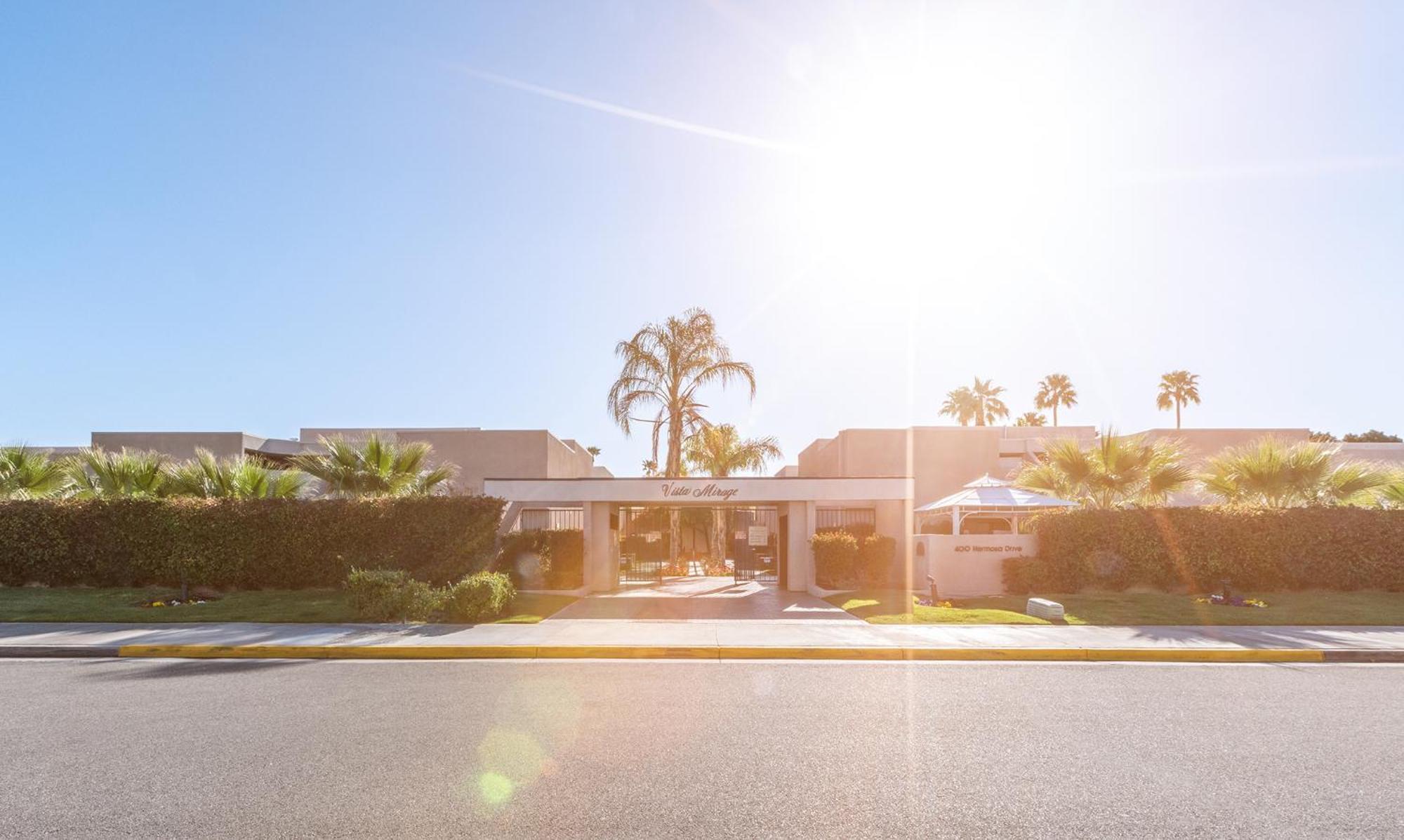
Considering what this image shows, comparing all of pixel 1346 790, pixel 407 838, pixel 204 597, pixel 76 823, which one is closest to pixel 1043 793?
pixel 1346 790

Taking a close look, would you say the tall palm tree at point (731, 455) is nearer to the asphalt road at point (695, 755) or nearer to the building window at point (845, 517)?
the building window at point (845, 517)

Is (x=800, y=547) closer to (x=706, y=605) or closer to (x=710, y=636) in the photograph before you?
(x=706, y=605)

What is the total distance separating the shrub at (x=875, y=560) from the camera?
2277cm

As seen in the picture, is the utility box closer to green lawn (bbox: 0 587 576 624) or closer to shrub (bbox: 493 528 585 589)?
green lawn (bbox: 0 587 576 624)

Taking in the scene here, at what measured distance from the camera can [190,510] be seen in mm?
19562

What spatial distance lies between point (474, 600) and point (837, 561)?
36.2 feet

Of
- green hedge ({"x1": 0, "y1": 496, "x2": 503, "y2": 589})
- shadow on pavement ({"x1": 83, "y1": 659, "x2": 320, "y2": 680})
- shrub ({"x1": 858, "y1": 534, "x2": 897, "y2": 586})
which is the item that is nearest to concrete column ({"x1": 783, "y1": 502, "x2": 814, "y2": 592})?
shrub ({"x1": 858, "y1": 534, "x2": 897, "y2": 586})

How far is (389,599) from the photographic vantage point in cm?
1459

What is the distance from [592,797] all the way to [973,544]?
60.1 feet

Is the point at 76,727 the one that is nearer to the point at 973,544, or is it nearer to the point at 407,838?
the point at 407,838

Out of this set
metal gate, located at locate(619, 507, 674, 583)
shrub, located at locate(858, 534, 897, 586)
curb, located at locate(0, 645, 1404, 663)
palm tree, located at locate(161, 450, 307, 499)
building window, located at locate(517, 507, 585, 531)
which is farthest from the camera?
metal gate, located at locate(619, 507, 674, 583)

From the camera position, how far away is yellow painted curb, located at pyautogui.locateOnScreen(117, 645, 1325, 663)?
38.2 feet

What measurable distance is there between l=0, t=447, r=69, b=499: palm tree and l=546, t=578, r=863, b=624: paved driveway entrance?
48.2ft

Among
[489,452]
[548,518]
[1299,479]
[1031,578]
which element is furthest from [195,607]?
[1299,479]
